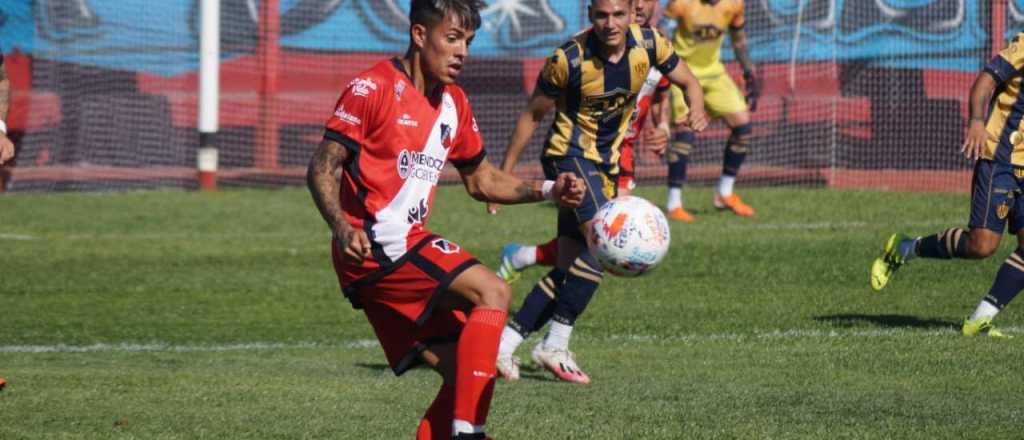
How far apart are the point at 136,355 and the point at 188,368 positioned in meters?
0.82

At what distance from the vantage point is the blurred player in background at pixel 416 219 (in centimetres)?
613

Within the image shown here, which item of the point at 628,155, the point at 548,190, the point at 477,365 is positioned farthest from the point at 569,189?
the point at 628,155

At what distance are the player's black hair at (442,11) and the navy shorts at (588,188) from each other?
8.88 feet

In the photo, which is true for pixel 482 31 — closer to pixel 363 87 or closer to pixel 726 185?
pixel 726 185

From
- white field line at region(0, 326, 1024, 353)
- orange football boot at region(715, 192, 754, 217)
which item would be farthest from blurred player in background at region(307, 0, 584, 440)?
orange football boot at region(715, 192, 754, 217)

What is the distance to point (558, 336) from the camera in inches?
353

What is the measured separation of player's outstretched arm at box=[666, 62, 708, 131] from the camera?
30.7 ft

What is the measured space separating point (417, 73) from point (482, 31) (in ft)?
59.4

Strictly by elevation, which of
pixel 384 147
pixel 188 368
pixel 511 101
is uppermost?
pixel 384 147

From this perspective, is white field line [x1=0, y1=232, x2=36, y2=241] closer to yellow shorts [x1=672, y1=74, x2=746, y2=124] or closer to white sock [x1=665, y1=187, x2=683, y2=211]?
white sock [x1=665, y1=187, x2=683, y2=211]

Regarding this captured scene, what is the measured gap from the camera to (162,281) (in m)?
13.3

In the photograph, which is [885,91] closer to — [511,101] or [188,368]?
[511,101]

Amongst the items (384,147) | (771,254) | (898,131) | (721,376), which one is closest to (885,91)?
(898,131)

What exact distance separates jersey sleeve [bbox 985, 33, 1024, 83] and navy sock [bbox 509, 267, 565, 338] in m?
2.84
